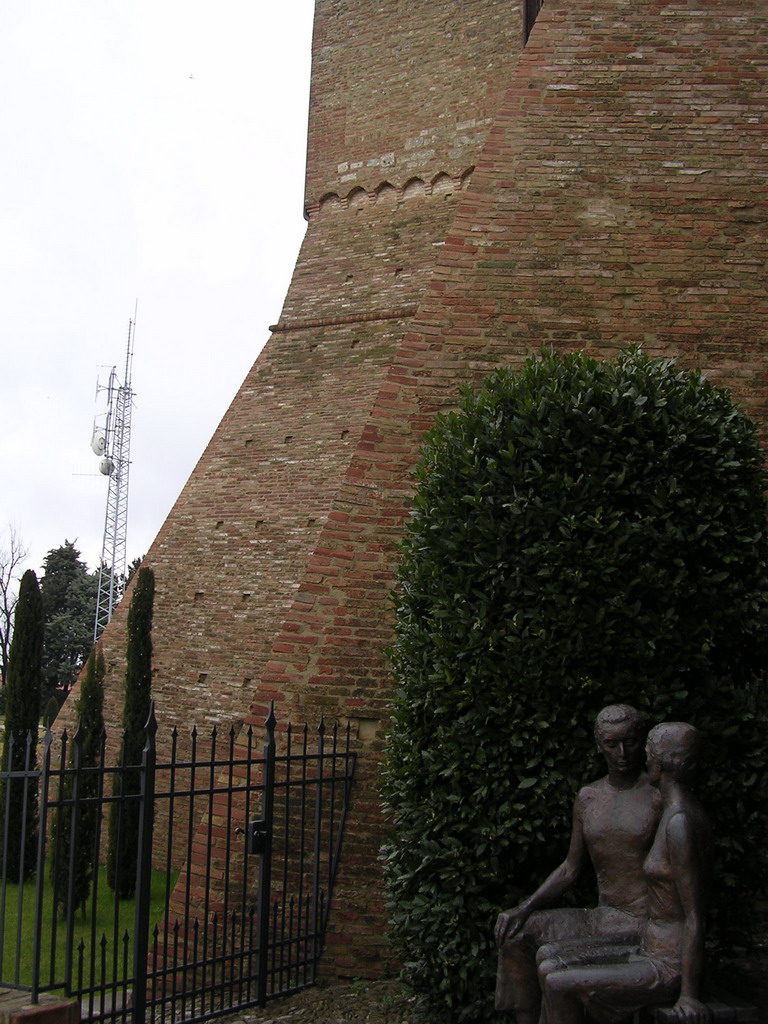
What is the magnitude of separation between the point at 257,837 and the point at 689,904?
260 cm

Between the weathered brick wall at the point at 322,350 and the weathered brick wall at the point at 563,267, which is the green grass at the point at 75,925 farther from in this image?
the weathered brick wall at the point at 563,267

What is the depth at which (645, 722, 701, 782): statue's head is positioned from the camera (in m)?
3.60

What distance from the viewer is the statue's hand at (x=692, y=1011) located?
3.33 m

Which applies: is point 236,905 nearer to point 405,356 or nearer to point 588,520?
point 588,520

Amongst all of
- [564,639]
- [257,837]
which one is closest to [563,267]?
[564,639]

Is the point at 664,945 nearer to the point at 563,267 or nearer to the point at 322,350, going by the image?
the point at 563,267

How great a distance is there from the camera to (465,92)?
13.2 m

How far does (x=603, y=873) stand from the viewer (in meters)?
3.84

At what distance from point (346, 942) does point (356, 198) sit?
10864 mm

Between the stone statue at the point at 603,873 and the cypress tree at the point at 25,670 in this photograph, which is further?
the cypress tree at the point at 25,670

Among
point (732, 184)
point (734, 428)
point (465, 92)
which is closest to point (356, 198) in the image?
point (465, 92)

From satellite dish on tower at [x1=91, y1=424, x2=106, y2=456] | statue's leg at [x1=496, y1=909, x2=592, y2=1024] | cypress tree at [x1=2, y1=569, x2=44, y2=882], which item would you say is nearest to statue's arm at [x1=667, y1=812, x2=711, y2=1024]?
statue's leg at [x1=496, y1=909, x2=592, y2=1024]

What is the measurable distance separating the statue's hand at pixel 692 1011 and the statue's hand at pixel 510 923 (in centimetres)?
72

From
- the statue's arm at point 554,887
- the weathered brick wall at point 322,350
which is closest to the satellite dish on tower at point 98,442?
the weathered brick wall at point 322,350
